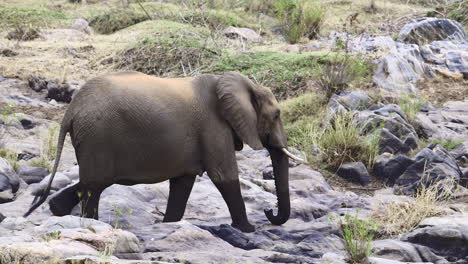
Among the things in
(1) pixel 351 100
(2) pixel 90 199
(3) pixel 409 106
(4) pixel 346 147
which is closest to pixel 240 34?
(1) pixel 351 100

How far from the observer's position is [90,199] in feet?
23.6

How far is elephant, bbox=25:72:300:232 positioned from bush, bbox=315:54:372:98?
16.4 ft

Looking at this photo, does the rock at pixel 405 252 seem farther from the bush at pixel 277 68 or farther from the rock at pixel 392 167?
the bush at pixel 277 68

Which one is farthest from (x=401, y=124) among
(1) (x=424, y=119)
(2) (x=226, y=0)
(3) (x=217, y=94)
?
→ (2) (x=226, y=0)

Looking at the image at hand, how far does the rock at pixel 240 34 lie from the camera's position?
57.5 ft

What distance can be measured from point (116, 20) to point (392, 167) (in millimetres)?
9718

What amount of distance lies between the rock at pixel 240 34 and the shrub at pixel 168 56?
1887 millimetres

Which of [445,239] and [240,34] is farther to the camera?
[240,34]

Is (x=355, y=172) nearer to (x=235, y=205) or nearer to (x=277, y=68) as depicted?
(x=235, y=205)

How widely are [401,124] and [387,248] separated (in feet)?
16.7

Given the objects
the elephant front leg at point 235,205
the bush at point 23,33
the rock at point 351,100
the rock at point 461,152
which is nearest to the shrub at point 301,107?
the rock at point 351,100

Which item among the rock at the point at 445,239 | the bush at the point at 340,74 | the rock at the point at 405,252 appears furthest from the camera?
the bush at the point at 340,74

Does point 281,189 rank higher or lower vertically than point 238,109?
lower

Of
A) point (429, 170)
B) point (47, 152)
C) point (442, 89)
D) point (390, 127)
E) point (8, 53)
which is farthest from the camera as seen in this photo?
point (8, 53)
